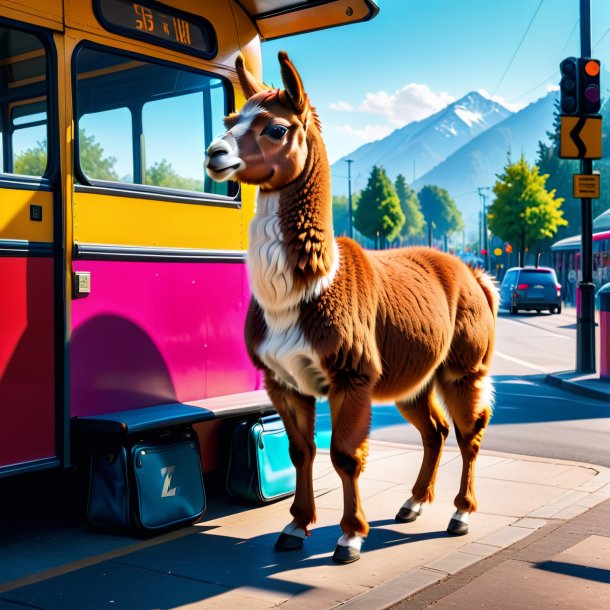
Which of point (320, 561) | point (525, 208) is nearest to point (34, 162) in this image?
point (320, 561)

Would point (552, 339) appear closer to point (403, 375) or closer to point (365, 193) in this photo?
point (403, 375)

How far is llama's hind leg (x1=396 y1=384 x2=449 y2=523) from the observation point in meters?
5.55

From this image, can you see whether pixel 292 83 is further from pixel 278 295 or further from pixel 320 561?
pixel 320 561

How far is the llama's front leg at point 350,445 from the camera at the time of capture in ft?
15.1

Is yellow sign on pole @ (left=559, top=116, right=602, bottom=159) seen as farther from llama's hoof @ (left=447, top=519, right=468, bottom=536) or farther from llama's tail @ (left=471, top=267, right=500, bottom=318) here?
llama's hoof @ (left=447, top=519, right=468, bottom=536)

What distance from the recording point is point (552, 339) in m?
21.1

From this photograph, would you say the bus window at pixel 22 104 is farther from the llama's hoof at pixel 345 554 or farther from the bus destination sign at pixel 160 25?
the llama's hoof at pixel 345 554

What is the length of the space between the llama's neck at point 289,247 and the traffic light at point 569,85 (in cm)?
971

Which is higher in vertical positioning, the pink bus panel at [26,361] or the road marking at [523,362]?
the pink bus panel at [26,361]

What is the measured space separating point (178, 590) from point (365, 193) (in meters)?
108

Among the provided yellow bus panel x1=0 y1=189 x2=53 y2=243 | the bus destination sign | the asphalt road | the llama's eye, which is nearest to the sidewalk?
yellow bus panel x1=0 y1=189 x2=53 y2=243

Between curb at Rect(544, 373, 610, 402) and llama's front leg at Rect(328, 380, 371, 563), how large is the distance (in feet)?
25.3

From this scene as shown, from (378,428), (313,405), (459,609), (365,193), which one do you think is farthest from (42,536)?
(365,193)

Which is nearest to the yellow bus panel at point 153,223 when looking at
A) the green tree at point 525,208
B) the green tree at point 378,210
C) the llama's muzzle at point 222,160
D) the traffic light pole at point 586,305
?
the llama's muzzle at point 222,160
